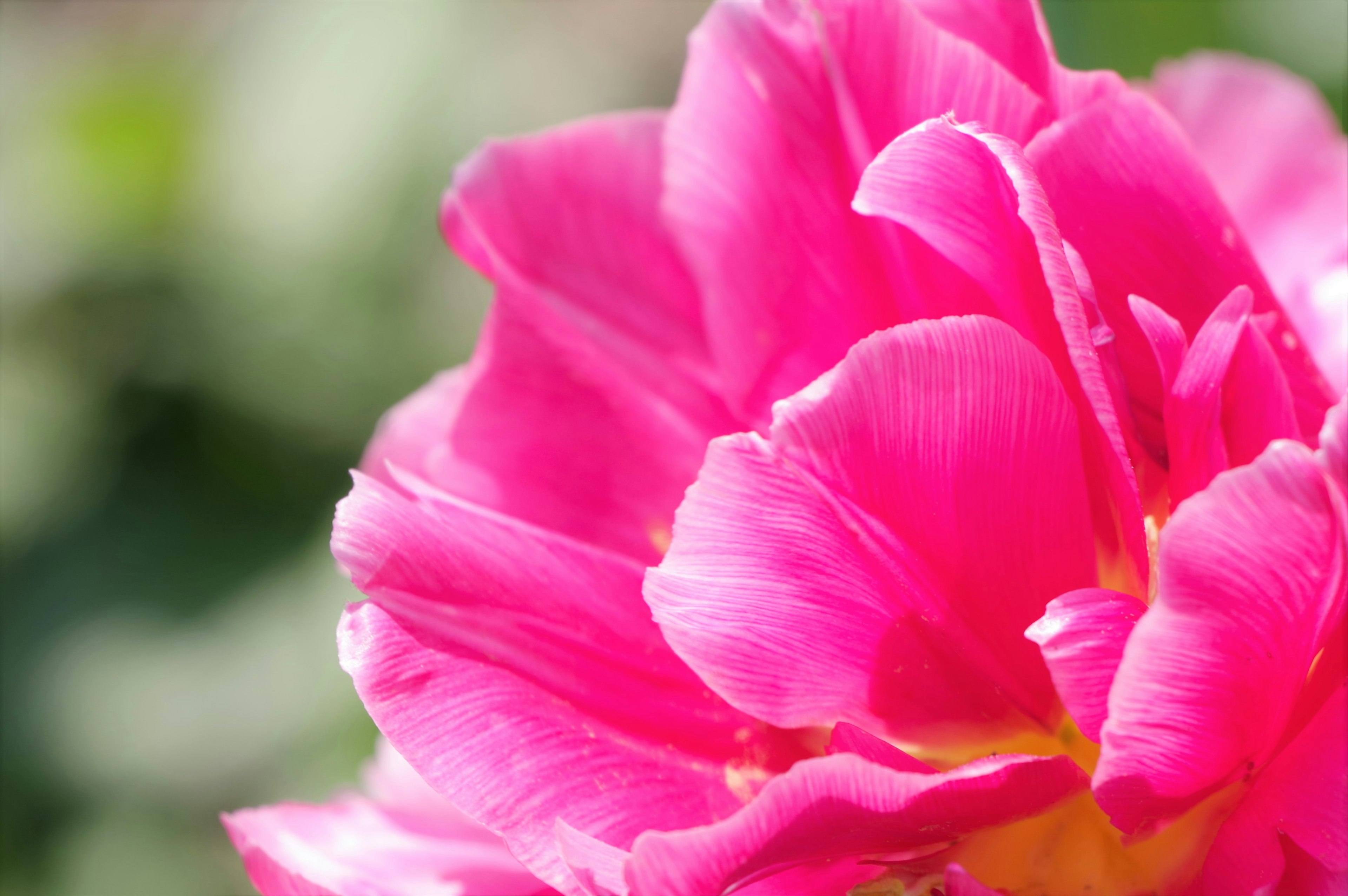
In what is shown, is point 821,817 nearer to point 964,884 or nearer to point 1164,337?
point 964,884

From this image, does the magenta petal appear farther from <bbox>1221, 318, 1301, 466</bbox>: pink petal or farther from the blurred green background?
the blurred green background

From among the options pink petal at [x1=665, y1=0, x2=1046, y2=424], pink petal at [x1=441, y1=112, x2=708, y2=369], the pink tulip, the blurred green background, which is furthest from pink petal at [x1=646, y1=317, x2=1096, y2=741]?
Result: the blurred green background

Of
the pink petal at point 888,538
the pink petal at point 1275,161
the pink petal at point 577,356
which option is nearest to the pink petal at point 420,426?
the pink petal at point 577,356

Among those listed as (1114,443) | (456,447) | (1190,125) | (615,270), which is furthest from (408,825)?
(1190,125)

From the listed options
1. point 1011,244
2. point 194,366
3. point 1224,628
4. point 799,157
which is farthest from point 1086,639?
point 194,366

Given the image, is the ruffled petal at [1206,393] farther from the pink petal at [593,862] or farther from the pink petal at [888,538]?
the pink petal at [593,862]

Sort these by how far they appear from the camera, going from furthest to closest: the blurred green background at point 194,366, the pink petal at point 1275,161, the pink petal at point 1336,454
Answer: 1. the blurred green background at point 194,366
2. the pink petal at point 1275,161
3. the pink petal at point 1336,454

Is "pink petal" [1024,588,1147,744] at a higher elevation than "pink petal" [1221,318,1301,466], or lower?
lower
